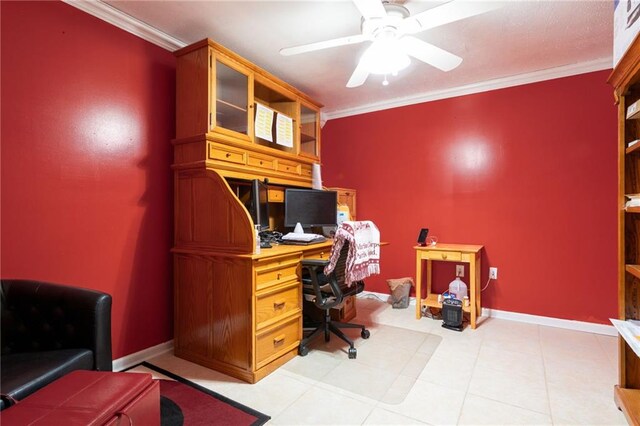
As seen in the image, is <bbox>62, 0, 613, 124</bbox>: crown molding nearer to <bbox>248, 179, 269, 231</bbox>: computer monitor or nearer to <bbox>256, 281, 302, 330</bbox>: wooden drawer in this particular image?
<bbox>248, 179, 269, 231</bbox>: computer monitor

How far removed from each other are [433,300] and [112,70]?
3188 mm

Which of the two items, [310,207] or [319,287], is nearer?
[319,287]

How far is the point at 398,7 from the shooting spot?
5.82 feet

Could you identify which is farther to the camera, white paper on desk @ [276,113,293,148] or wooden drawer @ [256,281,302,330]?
white paper on desk @ [276,113,293,148]

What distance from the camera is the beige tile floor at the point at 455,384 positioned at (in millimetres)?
1590

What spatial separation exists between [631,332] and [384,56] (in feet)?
6.08

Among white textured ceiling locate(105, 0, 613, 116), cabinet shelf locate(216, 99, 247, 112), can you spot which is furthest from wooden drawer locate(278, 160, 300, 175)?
white textured ceiling locate(105, 0, 613, 116)

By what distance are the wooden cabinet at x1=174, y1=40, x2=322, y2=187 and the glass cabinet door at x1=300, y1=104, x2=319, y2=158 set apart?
211 mm

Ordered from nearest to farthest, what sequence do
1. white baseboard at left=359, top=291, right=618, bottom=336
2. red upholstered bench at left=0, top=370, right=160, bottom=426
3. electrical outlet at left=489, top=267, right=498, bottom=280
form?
red upholstered bench at left=0, top=370, right=160, bottom=426 → white baseboard at left=359, top=291, right=618, bottom=336 → electrical outlet at left=489, top=267, right=498, bottom=280

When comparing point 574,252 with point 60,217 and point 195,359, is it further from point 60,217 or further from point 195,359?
point 60,217

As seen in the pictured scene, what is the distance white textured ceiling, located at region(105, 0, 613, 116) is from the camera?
196cm

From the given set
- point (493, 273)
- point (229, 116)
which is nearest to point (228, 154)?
point (229, 116)

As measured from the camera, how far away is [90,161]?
1.92 meters

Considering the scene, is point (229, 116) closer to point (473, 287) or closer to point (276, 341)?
point (276, 341)
